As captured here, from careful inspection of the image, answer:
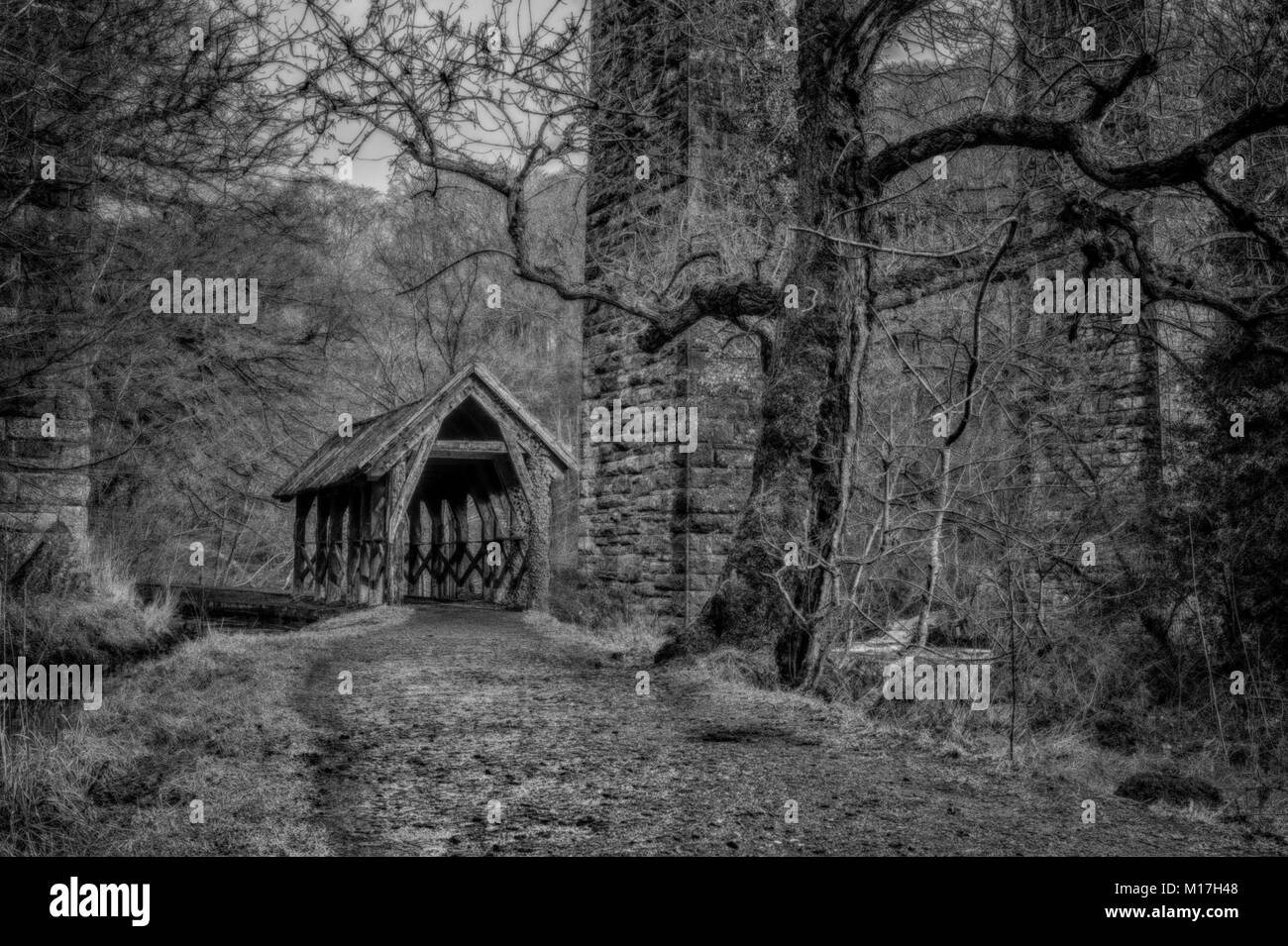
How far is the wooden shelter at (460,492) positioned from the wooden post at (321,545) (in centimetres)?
2

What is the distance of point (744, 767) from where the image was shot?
6.04m

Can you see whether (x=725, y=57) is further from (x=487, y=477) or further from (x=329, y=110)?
(x=487, y=477)

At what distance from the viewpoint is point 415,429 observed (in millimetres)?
17141

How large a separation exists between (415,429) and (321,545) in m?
5.46

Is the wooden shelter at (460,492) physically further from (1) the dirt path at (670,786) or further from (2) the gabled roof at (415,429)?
(1) the dirt path at (670,786)

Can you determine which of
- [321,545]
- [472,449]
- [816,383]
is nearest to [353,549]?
[321,545]

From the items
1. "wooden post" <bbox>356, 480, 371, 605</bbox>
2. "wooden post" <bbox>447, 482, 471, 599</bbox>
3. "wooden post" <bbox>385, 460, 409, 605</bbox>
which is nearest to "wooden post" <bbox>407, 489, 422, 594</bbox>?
"wooden post" <bbox>447, 482, 471, 599</bbox>

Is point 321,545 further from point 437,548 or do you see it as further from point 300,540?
point 437,548

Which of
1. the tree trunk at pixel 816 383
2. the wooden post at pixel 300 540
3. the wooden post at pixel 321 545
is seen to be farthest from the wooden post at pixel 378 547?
the tree trunk at pixel 816 383

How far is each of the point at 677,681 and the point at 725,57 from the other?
756 cm

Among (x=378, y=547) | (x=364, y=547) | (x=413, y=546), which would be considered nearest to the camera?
(x=378, y=547)

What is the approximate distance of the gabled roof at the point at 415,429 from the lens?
55.1 ft

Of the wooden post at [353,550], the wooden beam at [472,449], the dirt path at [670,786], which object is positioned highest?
the wooden beam at [472,449]

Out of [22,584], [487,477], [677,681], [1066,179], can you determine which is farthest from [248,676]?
[487,477]
